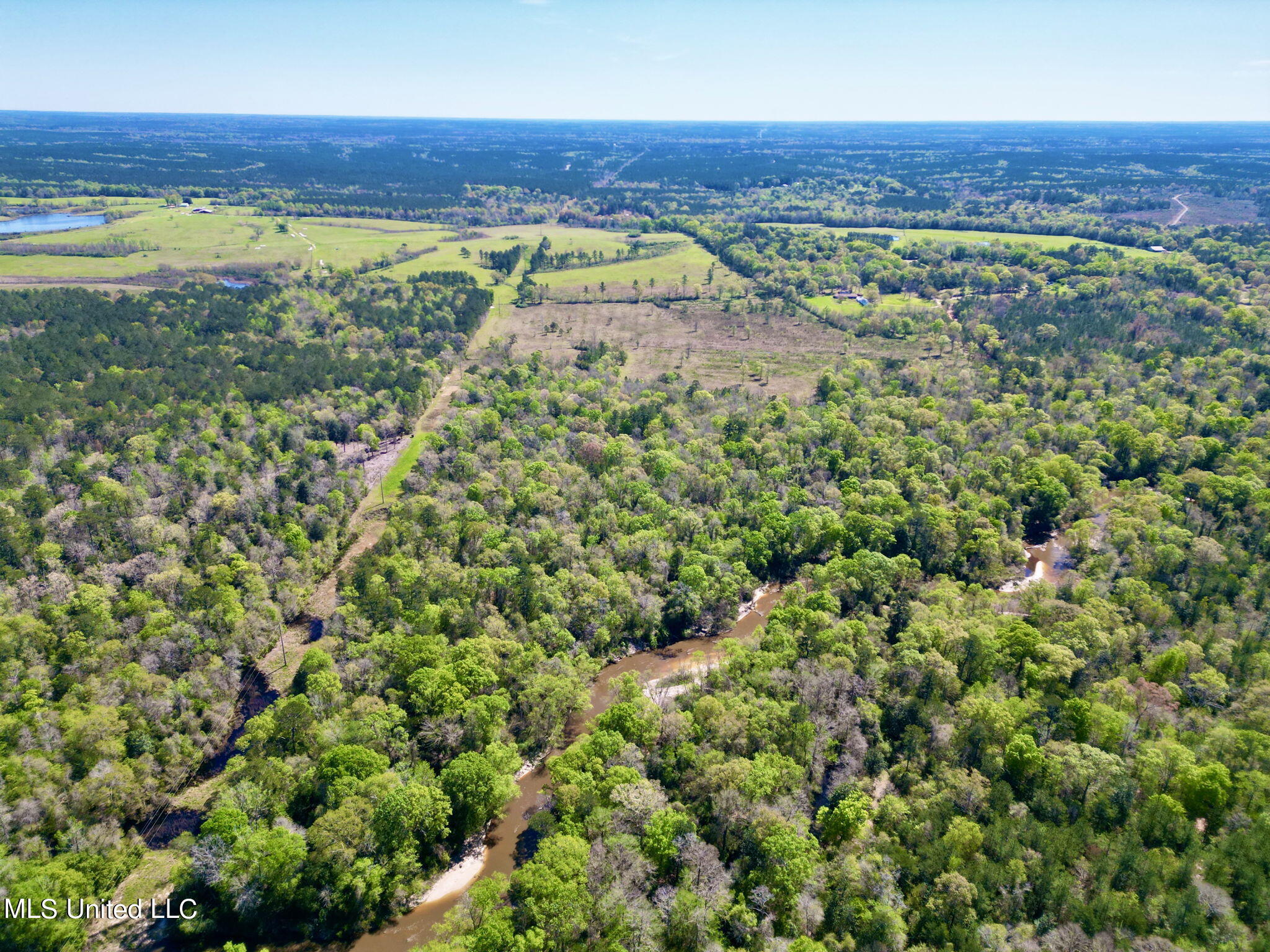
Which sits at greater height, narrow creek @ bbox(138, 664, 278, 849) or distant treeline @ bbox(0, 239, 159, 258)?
distant treeline @ bbox(0, 239, 159, 258)

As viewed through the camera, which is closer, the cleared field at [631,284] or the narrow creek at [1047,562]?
the narrow creek at [1047,562]

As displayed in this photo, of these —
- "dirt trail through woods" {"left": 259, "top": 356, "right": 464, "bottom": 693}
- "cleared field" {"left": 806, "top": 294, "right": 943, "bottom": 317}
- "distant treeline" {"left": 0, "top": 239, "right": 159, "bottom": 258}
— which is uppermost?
"distant treeline" {"left": 0, "top": 239, "right": 159, "bottom": 258}

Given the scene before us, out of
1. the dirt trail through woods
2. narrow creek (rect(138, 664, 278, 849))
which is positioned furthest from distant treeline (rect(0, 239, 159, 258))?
narrow creek (rect(138, 664, 278, 849))

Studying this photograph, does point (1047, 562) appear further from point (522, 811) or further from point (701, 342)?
point (701, 342)

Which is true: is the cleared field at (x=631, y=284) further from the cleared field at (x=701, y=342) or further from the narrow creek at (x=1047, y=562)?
the narrow creek at (x=1047, y=562)

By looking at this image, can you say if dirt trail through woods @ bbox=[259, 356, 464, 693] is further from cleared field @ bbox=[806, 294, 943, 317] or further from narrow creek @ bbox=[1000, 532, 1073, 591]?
cleared field @ bbox=[806, 294, 943, 317]

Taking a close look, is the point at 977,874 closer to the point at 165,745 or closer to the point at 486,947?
the point at 486,947

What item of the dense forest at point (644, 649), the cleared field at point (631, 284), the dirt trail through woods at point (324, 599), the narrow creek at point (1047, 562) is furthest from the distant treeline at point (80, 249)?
the narrow creek at point (1047, 562)
